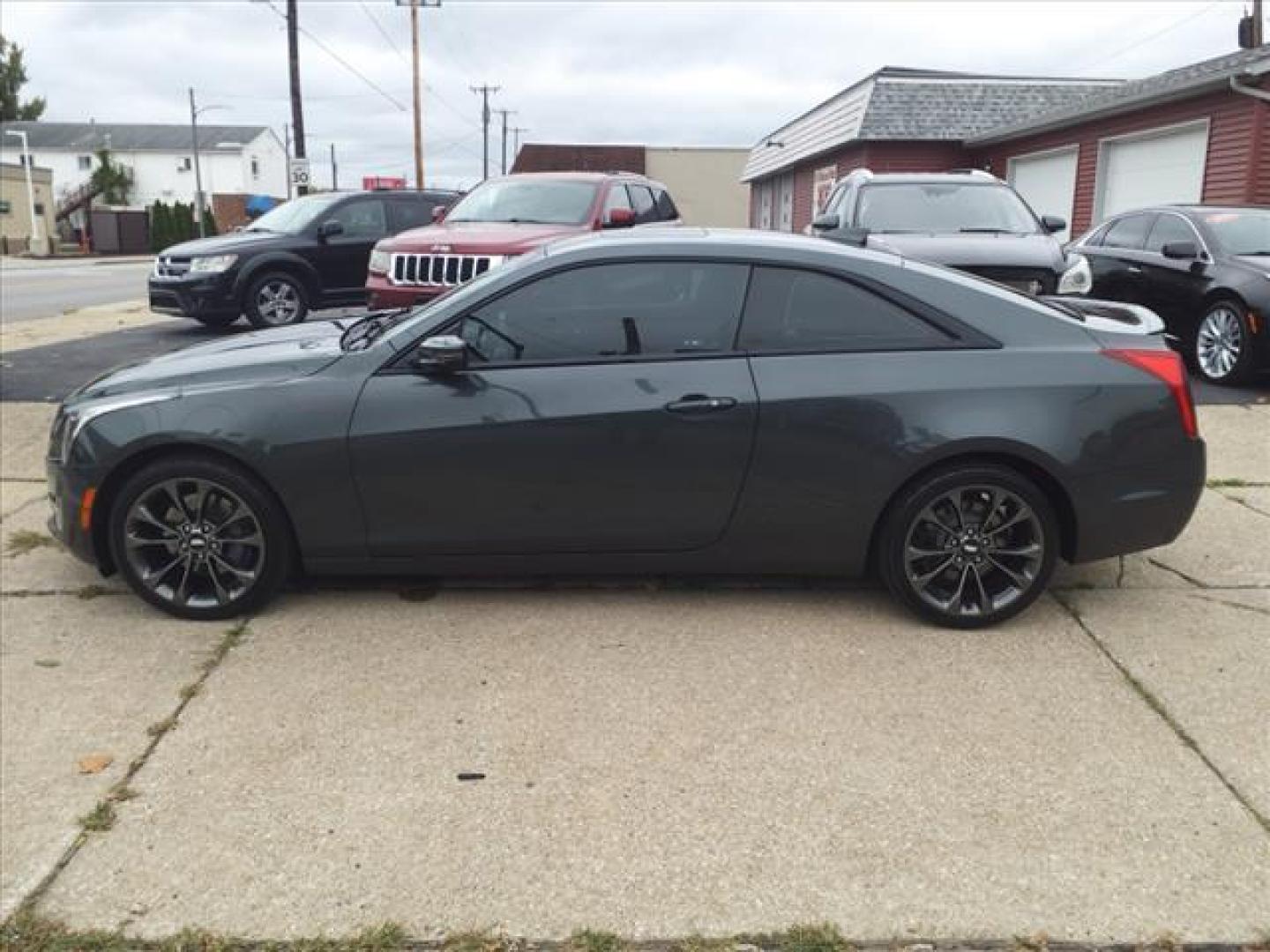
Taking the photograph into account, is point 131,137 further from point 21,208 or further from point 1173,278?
point 1173,278

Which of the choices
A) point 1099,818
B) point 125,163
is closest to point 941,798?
point 1099,818

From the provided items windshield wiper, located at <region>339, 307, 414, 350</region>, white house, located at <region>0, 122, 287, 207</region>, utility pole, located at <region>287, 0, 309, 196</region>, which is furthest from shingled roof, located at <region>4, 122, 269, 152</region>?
windshield wiper, located at <region>339, 307, 414, 350</region>

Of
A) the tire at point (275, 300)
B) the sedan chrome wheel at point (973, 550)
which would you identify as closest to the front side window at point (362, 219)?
the tire at point (275, 300)

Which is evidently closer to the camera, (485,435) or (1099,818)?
(1099,818)

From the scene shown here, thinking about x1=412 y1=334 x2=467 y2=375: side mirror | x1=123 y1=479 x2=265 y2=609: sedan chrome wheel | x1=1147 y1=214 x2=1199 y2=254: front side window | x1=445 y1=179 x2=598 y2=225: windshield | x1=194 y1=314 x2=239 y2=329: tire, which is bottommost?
x1=123 y1=479 x2=265 y2=609: sedan chrome wheel

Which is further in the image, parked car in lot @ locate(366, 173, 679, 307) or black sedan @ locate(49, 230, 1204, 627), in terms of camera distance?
parked car in lot @ locate(366, 173, 679, 307)

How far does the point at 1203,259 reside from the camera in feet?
31.3

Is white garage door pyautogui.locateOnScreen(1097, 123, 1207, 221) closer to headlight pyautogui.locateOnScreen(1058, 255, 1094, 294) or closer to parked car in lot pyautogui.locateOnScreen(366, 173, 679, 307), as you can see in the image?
headlight pyautogui.locateOnScreen(1058, 255, 1094, 294)

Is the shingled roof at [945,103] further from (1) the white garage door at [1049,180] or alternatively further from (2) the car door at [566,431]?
(2) the car door at [566,431]

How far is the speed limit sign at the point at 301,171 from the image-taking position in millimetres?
25969

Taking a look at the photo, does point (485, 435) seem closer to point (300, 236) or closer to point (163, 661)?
point (163, 661)

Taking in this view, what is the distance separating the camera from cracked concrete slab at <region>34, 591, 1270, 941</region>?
2.72 m

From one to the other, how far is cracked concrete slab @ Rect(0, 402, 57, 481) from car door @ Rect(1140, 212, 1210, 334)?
904 centimetres

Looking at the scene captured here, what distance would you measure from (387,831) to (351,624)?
1.49 metres
